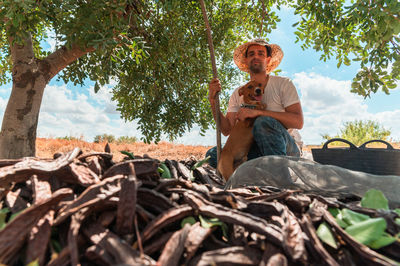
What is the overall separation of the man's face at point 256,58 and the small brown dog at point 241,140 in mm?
520

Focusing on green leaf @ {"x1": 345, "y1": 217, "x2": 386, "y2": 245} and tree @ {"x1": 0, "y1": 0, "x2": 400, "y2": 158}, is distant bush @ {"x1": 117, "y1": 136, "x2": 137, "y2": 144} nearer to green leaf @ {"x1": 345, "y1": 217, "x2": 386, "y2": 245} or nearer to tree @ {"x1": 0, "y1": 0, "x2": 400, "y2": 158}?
tree @ {"x1": 0, "y1": 0, "x2": 400, "y2": 158}

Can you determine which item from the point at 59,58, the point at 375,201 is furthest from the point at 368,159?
the point at 59,58

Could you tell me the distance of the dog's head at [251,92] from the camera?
3.75 meters

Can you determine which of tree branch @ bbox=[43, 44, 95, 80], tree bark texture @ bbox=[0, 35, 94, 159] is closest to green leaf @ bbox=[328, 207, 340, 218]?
tree bark texture @ bbox=[0, 35, 94, 159]

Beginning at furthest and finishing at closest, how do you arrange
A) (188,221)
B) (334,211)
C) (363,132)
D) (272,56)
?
(363,132)
(272,56)
(334,211)
(188,221)

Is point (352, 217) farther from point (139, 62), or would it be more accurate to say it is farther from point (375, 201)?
point (139, 62)

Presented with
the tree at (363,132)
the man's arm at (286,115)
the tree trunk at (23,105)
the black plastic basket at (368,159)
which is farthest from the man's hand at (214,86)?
Answer: the tree at (363,132)

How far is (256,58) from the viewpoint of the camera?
13.9 feet

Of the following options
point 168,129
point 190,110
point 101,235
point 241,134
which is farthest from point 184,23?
point 101,235

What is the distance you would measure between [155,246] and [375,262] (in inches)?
32.1

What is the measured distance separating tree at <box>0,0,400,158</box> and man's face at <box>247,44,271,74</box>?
0.84 metres

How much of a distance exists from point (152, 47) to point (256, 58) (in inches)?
74.3

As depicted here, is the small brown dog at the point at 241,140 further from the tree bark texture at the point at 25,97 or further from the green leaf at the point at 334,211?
the tree bark texture at the point at 25,97

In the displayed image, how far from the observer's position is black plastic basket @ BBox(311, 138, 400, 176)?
3.66 m
